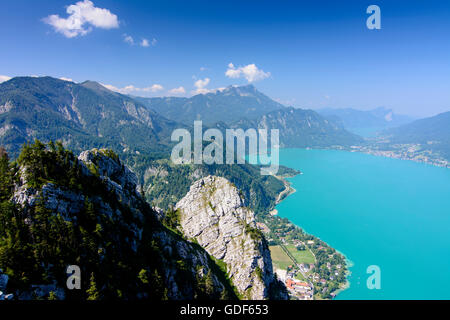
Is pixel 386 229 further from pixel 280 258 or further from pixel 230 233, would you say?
pixel 230 233

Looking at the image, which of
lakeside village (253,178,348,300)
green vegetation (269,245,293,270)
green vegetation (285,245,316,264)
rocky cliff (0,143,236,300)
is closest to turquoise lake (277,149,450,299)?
lakeside village (253,178,348,300)

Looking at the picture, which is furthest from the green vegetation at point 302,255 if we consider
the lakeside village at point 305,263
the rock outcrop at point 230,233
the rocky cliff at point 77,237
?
the rocky cliff at point 77,237

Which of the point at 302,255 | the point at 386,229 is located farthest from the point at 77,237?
the point at 386,229

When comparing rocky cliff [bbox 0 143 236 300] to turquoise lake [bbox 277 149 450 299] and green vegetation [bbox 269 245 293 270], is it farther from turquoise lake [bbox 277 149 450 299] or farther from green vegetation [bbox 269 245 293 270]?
turquoise lake [bbox 277 149 450 299]

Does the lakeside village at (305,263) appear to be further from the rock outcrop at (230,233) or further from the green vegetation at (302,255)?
the rock outcrop at (230,233)
